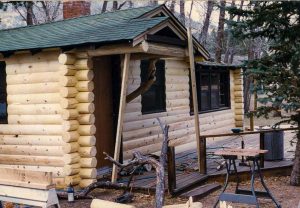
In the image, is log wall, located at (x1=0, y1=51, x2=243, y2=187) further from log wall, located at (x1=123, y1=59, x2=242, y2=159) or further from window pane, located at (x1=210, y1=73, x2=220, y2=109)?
window pane, located at (x1=210, y1=73, x2=220, y2=109)

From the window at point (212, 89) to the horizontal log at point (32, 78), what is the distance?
23.6 feet

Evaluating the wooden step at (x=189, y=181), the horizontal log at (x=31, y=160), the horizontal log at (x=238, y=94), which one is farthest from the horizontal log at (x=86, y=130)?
the horizontal log at (x=238, y=94)

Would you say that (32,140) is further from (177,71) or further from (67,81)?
(177,71)

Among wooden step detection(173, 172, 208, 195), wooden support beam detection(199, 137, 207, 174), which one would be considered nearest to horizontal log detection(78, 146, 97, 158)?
wooden step detection(173, 172, 208, 195)

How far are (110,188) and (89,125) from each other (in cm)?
151

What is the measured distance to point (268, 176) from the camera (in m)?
10.6

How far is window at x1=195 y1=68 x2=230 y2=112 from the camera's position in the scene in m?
16.1

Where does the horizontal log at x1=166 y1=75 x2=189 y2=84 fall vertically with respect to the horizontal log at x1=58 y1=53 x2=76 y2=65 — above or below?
below

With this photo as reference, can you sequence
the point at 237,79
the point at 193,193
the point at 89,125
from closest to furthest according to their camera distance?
the point at 193,193, the point at 89,125, the point at 237,79

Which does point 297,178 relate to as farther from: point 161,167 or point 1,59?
point 1,59

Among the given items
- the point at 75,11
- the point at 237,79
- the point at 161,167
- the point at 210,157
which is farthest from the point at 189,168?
the point at 237,79

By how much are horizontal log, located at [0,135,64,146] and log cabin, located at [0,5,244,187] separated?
0.02 meters

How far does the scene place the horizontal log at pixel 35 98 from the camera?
384 inches

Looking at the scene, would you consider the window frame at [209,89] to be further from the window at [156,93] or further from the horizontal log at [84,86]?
the horizontal log at [84,86]
